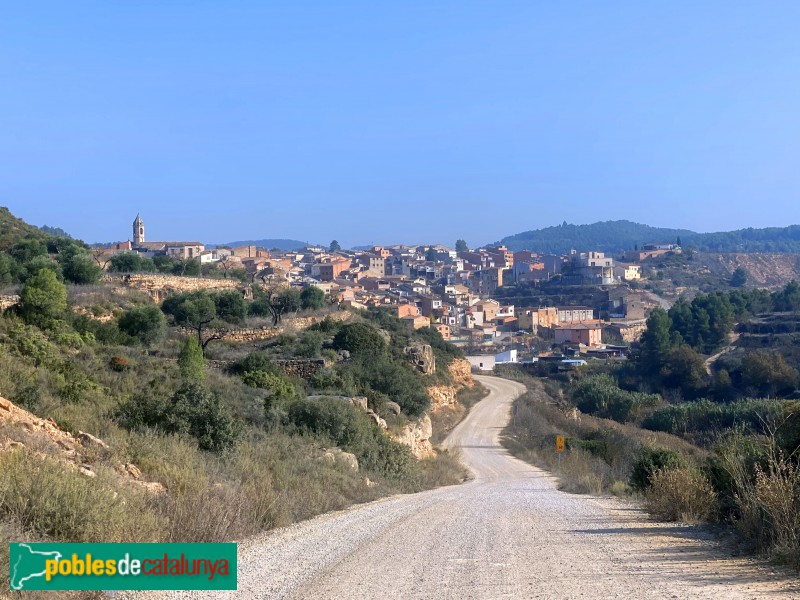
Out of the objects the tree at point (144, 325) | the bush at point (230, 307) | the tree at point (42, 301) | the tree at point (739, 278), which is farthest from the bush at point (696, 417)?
the tree at point (739, 278)

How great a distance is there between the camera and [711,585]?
21.5 ft

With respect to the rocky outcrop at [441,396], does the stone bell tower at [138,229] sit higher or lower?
higher

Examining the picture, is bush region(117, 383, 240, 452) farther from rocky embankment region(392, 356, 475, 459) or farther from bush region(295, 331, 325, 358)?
bush region(295, 331, 325, 358)

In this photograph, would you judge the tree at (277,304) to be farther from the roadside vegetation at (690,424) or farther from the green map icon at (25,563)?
the green map icon at (25,563)

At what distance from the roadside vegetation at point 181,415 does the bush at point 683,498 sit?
453cm

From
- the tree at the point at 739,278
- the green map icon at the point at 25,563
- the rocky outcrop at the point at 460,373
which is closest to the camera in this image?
the green map icon at the point at 25,563

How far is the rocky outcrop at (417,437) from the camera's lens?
25.6 metres

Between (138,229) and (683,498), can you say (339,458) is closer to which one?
(683,498)

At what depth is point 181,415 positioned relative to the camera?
13805 mm

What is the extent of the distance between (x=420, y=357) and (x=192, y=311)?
43.5ft

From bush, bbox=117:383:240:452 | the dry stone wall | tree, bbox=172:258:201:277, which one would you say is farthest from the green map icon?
tree, bbox=172:258:201:277

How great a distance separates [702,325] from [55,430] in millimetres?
71863

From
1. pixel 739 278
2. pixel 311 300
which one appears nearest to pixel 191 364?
pixel 311 300

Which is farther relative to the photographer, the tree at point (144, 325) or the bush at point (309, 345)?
the bush at point (309, 345)
